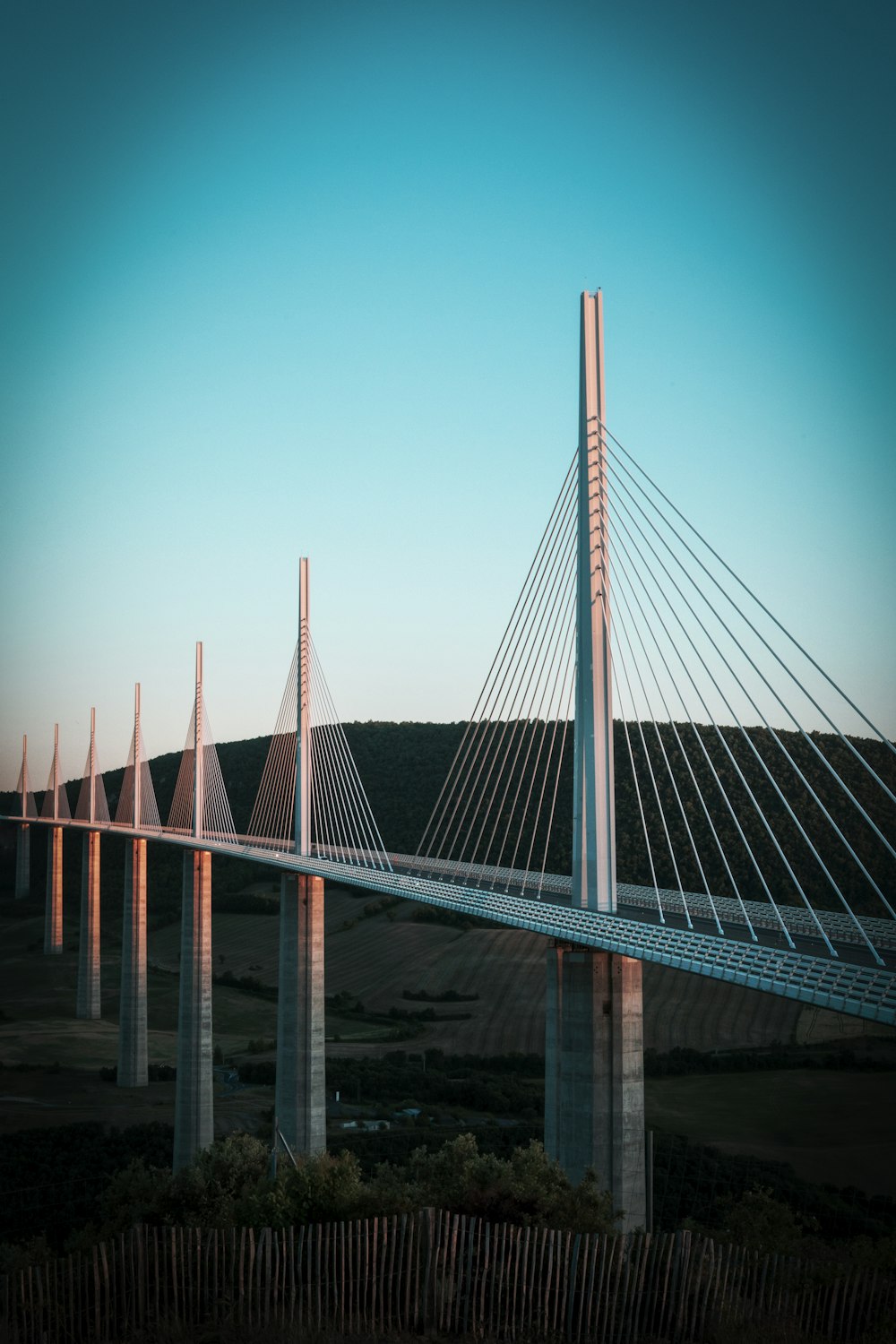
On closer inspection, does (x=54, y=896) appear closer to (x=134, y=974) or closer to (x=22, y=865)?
(x=22, y=865)

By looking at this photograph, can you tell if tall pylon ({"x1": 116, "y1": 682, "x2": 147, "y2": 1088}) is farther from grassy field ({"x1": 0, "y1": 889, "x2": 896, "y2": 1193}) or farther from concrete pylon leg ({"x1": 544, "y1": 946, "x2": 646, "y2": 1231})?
concrete pylon leg ({"x1": 544, "y1": 946, "x2": 646, "y2": 1231})

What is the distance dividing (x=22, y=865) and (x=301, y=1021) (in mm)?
66938

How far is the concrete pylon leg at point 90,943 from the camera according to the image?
59.2m

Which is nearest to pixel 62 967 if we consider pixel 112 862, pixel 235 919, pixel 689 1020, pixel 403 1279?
pixel 235 919

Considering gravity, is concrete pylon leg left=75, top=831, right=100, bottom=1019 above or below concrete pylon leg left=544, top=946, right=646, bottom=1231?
below

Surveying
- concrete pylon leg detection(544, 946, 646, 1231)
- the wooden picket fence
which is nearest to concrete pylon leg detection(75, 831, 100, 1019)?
concrete pylon leg detection(544, 946, 646, 1231)

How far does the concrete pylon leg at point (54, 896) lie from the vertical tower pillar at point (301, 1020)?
43.7 m

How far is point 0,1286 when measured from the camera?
36.8 feet

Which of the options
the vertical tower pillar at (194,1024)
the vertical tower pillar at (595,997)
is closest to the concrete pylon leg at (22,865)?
the vertical tower pillar at (194,1024)

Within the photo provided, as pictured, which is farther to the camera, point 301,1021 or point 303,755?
point 303,755

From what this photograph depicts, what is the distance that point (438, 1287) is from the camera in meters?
11.0

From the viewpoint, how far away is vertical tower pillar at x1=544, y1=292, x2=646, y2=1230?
1706cm

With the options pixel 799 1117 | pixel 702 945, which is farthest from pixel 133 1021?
pixel 702 945

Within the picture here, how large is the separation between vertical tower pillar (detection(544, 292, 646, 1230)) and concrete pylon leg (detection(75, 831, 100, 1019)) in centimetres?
4569
